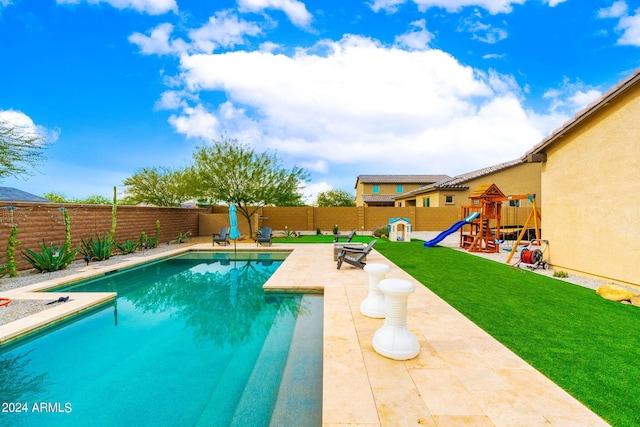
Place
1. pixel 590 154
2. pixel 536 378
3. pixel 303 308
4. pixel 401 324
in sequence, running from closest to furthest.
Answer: pixel 536 378 → pixel 401 324 → pixel 303 308 → pixel 590 154

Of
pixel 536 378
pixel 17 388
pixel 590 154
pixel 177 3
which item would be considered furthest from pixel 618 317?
pixel 177 3

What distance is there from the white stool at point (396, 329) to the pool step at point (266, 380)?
4.16ft

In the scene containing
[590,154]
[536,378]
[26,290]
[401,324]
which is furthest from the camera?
[590,154]

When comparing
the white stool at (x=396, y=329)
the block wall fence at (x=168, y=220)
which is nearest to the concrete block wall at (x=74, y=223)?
the block wall fence at (x=168, y=220)

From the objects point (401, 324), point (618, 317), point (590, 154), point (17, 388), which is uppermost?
point (590, 154)

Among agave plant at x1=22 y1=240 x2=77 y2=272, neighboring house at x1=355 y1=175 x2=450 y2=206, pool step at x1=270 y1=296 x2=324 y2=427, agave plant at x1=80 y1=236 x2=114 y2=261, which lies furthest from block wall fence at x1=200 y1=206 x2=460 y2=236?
pool step at x1=270 y1=296 x2=324 y2=427

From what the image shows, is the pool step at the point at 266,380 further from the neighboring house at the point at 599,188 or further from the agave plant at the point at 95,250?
the agave plant at the point at 95,250

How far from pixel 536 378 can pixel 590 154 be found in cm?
733

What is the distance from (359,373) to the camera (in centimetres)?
294

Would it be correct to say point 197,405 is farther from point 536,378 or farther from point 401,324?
point 536,378

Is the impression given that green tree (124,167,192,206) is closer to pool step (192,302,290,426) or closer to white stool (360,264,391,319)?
pool step (192,302,290,426)

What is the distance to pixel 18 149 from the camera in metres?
12.3

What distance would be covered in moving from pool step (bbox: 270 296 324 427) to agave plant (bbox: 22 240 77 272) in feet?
27.3

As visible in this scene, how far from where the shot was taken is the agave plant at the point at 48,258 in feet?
27.3
